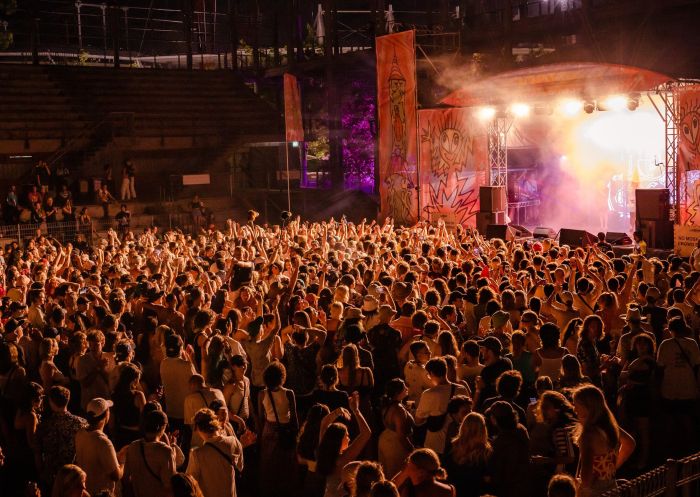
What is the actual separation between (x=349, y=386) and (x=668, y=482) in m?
2.61

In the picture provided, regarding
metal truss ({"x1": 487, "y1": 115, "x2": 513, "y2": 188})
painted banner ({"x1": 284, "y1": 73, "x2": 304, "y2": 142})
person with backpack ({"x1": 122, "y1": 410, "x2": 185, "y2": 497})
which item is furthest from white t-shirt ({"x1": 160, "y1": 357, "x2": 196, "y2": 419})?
painted banner ({"x1": 284, "y1": 73, "x2": 304, "y2": 142})

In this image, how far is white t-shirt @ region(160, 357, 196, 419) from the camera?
6625mm

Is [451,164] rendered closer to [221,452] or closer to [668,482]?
[221,452]

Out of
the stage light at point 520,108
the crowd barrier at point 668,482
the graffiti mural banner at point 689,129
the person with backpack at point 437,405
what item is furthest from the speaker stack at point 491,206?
the crowd barrier at point 668,482

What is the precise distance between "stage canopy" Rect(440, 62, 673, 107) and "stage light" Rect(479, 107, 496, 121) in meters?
0.47

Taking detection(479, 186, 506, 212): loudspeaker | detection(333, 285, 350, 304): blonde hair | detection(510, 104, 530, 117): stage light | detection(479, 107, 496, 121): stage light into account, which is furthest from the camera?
detection(479, 107, 496, 121): stage light

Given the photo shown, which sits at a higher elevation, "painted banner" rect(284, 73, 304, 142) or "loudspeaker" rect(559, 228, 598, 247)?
"painted banner" rect(284, 73, 304, 142)

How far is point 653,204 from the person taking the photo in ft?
58.0

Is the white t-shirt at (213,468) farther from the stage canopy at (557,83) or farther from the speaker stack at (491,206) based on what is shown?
the speaker stack at (491,206)

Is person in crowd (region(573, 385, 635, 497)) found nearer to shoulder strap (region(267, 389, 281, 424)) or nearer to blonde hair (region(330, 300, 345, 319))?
shoulder strap (region(267, 389, 281, 424))

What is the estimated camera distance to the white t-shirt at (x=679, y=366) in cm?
677

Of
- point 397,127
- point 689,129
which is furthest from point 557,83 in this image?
point 397,127

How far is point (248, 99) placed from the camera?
1312 inches

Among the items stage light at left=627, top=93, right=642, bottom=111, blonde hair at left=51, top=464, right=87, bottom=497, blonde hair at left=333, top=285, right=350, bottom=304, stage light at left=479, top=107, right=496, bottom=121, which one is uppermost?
stage light at left=479, top=107, right=496, bottom=121
